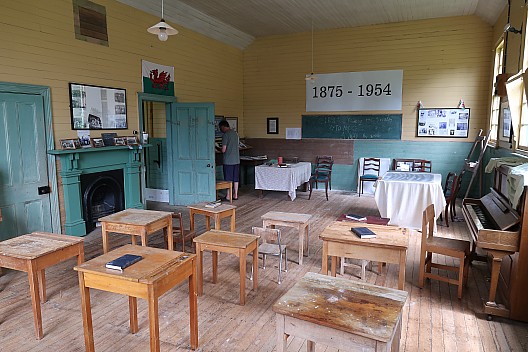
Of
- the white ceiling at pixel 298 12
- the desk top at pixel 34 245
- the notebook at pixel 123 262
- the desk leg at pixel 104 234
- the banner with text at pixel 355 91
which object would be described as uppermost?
the white ceiling at pixel 298 12

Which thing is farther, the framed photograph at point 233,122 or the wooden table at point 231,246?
the framed photograph at point 233,122

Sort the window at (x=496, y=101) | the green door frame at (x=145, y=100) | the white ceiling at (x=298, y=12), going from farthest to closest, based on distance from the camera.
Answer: the white ceiling at (x=298, y=12) < the window at (x=496, y=101) < the green door frame at (x=145, y=100)

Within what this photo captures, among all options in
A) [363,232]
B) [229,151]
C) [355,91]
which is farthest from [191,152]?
[363,232]

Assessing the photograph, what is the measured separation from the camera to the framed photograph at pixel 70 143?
520 centimetres

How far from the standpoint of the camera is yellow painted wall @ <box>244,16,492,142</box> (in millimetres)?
7941

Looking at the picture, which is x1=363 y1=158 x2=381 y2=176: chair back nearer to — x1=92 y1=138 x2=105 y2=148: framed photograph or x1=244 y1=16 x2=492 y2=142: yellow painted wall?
x1=244 y1=16 x2=492 y2=142: yellow painted wall

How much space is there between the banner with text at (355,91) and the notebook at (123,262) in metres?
7.57

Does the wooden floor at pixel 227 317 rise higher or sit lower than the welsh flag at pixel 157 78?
lower

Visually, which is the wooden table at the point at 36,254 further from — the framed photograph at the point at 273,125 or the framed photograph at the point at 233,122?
the framed photograph at the point at 273,125

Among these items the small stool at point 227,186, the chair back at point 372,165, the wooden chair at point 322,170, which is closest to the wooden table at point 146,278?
the small stool at point 227,186

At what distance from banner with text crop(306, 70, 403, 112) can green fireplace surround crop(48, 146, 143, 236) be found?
16.3 ft

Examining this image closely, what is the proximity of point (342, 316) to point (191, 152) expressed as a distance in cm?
609

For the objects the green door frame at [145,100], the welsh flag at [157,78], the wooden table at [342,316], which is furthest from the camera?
the welsh flag at [157,78]

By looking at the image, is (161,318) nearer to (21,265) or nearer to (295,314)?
(21,265)
